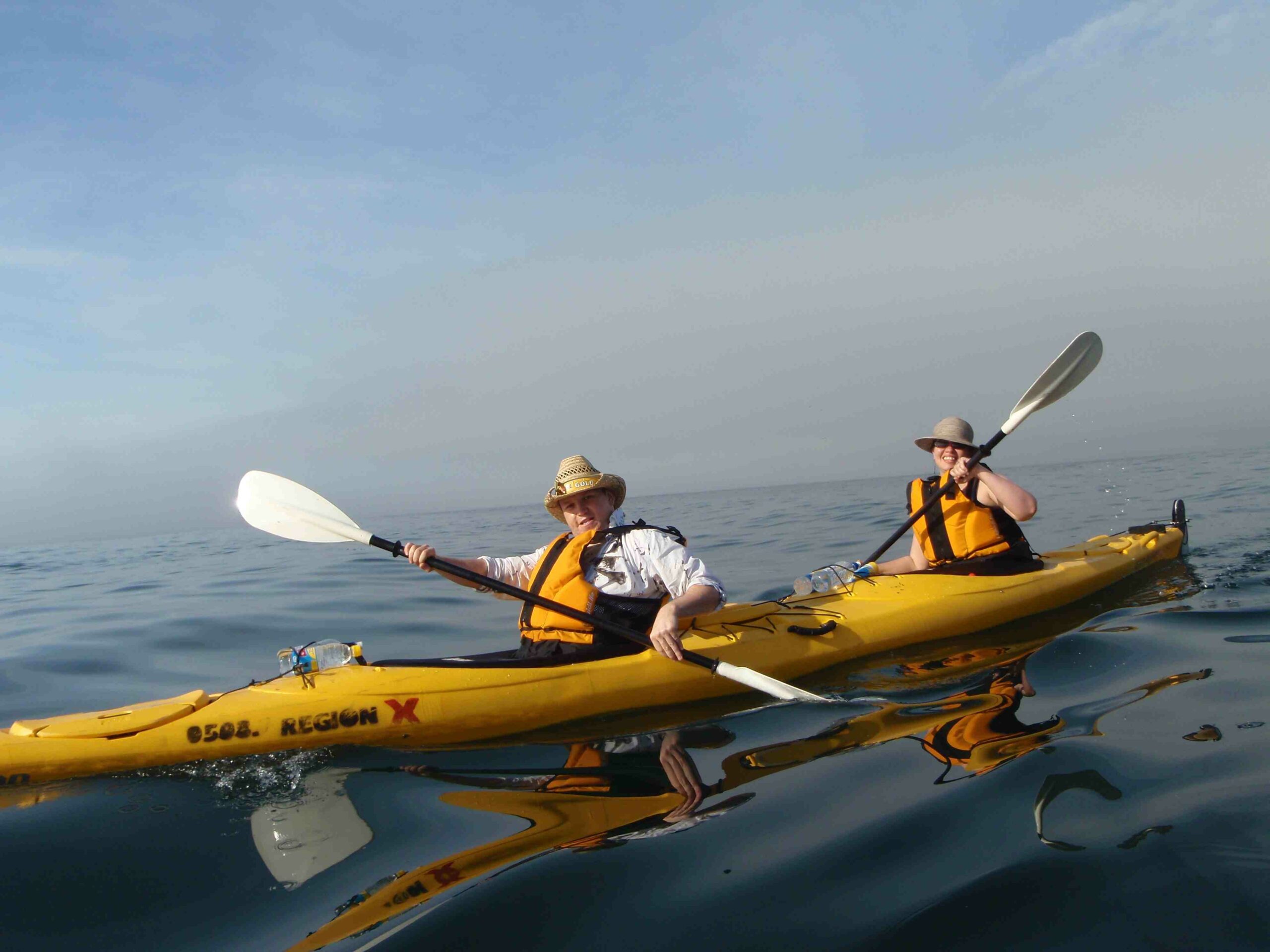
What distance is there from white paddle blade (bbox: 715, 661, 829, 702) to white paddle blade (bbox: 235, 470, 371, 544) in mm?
2153

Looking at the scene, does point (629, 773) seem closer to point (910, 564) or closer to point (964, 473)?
point (964, 473)

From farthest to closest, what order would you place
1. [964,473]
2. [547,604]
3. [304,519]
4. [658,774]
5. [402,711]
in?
[964,473], [304,519], [547,604], [402,711], [658,774]

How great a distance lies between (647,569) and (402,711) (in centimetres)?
128

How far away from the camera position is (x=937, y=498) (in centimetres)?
548

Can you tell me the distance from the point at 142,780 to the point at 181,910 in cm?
110

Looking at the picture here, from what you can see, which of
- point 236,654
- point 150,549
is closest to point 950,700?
point 236,654

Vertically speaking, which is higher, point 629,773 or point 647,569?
point 647,569

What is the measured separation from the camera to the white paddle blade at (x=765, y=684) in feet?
12.2

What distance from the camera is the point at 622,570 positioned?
13.0 feet

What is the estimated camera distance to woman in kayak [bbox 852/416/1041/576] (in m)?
5.36

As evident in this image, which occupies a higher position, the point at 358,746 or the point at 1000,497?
Answer: the point at 1000,497

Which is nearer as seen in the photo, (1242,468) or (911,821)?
(911,821)

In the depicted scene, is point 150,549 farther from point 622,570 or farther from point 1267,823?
point 1267,823

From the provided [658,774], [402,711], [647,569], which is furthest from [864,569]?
[402,711]
